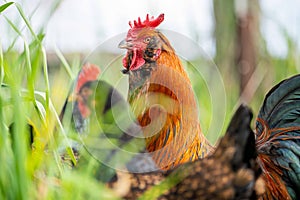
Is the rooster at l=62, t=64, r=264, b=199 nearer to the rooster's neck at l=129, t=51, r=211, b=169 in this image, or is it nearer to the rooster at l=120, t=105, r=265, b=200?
the rooster at l=120, t=105, r=265, b=200

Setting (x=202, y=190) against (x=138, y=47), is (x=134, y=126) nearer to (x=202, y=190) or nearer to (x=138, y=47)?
(x=138, y=47)

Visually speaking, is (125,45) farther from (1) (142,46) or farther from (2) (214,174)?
(2) (214,174)

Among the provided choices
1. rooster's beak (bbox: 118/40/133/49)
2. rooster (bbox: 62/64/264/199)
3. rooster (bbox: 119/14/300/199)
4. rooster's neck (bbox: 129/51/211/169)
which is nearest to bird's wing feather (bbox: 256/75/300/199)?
rooster (bbox: 119/14/300/199)

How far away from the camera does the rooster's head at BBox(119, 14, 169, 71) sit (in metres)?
1.44

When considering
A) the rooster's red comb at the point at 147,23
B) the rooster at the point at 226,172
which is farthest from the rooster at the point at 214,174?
the rooster's red comb at the point at 147,23

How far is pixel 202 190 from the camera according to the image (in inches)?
39.8

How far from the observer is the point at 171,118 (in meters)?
1.42

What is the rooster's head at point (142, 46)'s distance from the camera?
4.72ft

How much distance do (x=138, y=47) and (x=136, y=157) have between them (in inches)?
17.2

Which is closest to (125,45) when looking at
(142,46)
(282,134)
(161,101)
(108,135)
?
(142,46)

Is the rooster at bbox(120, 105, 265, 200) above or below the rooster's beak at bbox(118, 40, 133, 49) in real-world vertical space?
below

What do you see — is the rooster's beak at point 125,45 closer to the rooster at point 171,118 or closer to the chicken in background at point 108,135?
the rooster at point 171,118

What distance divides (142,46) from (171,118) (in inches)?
8.9

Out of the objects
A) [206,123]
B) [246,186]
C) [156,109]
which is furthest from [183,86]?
[206,123]
